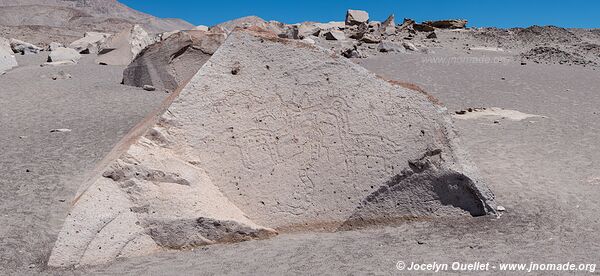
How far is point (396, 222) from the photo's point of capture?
4.21 metres

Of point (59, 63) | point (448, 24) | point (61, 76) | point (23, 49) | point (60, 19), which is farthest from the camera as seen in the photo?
point (60, 19)

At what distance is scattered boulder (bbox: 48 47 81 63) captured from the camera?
14.6 metres

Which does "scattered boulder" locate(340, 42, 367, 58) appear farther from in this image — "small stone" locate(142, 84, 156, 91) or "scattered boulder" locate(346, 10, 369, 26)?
"small stone" locate(142, 84, 156, 91)

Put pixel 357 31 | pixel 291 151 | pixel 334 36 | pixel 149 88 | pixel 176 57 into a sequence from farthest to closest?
pixel 357 31
pixel 334 36
pixel 149 88
pixel 176 57
pixel 291 151

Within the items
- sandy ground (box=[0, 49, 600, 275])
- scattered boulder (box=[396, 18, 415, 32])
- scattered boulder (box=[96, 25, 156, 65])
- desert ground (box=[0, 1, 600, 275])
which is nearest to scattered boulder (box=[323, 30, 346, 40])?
scattered boulder (box=[396, 18, 415, 32])

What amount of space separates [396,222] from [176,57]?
6.49m

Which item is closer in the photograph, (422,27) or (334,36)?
(334,36)

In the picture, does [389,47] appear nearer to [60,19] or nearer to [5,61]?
[5,61]

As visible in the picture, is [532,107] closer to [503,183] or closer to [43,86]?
[503,183]

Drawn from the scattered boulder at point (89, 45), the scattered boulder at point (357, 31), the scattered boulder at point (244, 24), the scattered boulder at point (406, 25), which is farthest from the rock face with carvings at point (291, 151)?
the scattered boulder at point (406, 25)

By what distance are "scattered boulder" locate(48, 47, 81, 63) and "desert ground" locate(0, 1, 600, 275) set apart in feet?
2.77

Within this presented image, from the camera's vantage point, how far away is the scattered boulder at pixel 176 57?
9.57 m

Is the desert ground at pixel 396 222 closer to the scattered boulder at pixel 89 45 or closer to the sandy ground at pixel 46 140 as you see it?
the sandy ground at pixel 46 140

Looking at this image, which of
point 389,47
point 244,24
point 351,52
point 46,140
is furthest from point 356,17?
point 46,140
